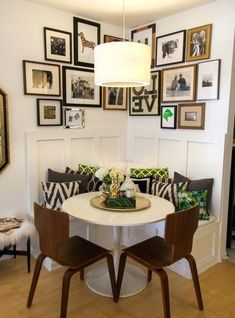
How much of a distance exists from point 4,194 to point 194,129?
1.96 meters

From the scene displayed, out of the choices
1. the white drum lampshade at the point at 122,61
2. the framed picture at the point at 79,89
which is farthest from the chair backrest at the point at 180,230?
the framed picture at the point at 79,89

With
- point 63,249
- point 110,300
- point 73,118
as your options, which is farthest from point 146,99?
point 110,300

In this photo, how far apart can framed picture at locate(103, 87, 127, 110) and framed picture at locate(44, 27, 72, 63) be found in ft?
1.94

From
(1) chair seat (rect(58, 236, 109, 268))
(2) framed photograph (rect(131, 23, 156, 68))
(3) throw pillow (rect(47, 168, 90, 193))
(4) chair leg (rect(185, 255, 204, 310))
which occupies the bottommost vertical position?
(4) chair leg (rect(185, 255, 204, 310))

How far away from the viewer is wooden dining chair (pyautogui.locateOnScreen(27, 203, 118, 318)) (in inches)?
69.9

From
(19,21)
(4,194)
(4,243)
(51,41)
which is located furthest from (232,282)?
(19,21)

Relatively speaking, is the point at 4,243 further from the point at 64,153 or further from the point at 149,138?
the point at 149,138

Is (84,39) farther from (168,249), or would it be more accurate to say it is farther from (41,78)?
(168,249)

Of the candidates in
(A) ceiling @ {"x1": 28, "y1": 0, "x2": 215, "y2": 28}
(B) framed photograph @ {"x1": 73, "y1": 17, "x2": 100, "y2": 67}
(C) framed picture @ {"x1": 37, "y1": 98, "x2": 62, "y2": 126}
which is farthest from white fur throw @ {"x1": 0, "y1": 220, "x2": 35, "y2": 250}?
(A) ceiling @ {"x1": 28, "y1": 0, "x2": 215, "y2": 28}

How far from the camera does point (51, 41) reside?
281 cm

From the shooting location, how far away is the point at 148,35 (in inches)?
127

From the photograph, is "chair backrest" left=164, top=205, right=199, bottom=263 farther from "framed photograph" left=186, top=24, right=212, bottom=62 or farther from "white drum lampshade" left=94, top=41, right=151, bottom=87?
"framed photograph" left=186, top=24, right=212, bottom=62

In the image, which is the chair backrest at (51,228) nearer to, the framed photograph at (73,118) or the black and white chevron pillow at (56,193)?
the black and white chevron pillow at (56,193)

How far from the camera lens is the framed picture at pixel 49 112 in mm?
2815
